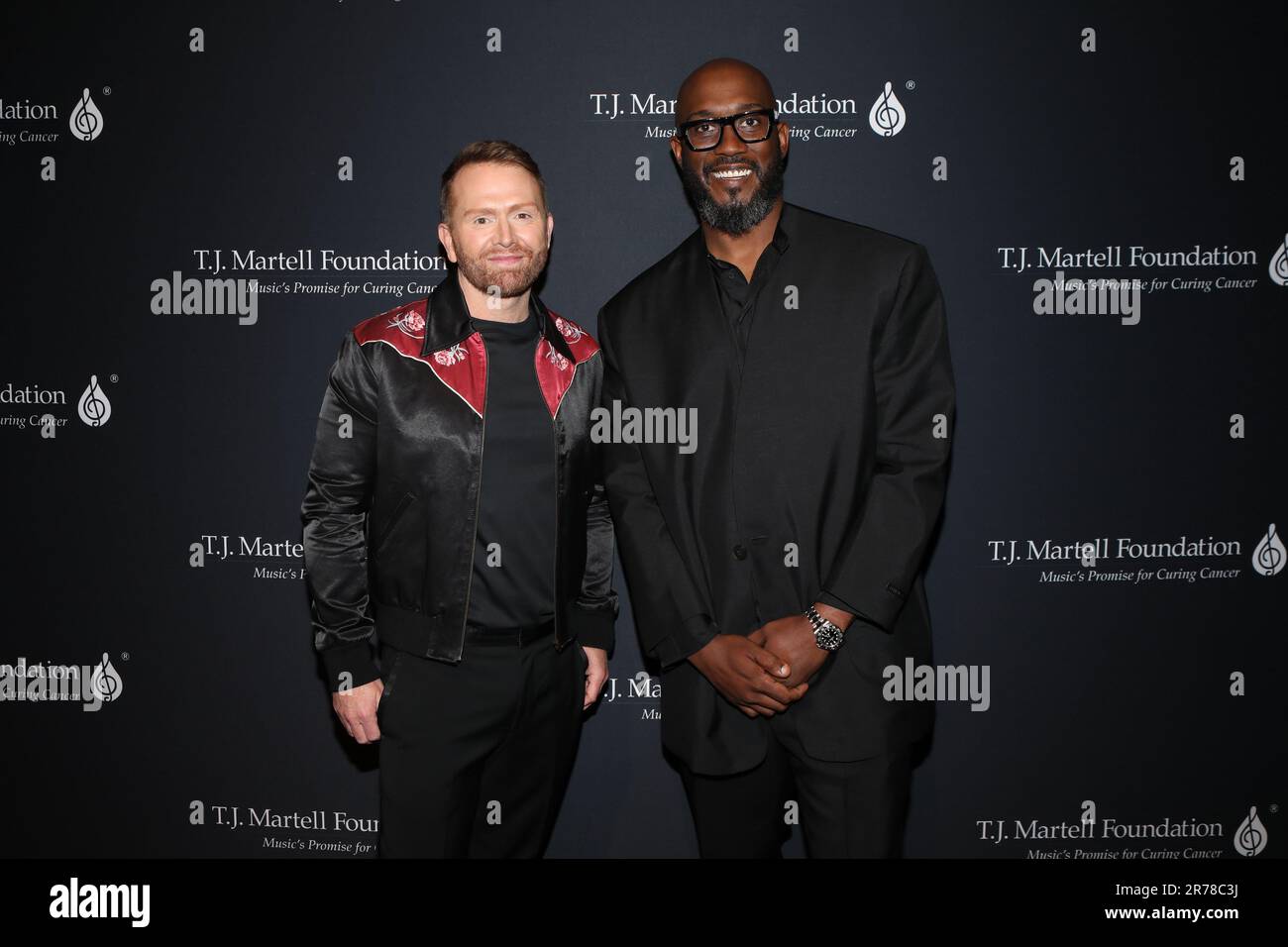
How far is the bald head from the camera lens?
2.02m

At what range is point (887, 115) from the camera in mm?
2709

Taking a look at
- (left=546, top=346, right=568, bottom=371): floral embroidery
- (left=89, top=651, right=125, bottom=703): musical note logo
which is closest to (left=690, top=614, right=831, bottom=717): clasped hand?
(left=546, top=346, right=568, bottom=371): floral embroidery

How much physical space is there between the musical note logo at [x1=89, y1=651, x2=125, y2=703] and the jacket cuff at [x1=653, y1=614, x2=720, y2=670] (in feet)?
7.03

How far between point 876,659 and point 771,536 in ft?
1.24

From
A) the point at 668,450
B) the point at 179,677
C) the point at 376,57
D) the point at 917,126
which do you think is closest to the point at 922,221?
the point at 917,126

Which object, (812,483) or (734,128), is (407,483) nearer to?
(812,483)

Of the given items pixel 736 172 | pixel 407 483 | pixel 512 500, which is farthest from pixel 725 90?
pixel 407 483

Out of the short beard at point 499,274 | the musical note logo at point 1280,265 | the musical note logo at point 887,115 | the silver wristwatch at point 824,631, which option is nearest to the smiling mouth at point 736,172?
the short beard at point 499,274

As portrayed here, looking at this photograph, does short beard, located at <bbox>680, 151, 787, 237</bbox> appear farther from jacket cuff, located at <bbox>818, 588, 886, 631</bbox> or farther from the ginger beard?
jacket cuff, located at <bbox>818, 588, 886, 631</bbox>

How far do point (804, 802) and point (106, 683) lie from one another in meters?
2.47
